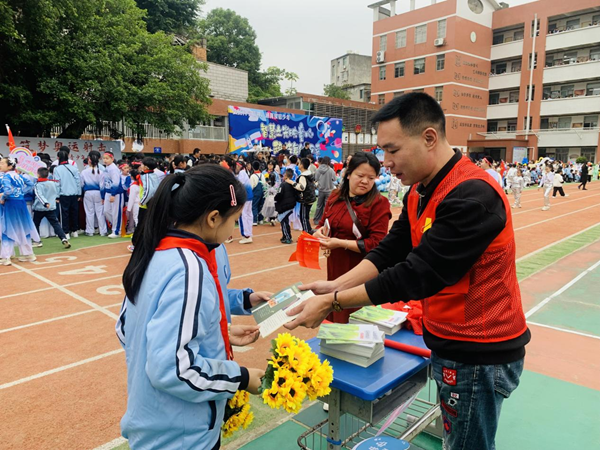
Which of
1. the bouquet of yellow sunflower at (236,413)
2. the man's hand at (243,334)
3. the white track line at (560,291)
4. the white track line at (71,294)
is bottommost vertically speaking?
the white track line at (560,291)

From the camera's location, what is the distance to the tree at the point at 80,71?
13.5 m

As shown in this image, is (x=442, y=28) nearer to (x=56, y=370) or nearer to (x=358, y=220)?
(x=358, y=220)

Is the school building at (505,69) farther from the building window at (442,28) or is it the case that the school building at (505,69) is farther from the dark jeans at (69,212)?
the dark jeans at (69,212)

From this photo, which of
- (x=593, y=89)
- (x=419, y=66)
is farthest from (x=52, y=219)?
(x=593, y=89)

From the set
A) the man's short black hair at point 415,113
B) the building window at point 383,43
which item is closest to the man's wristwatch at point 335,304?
the man's short black hair at point 415,113

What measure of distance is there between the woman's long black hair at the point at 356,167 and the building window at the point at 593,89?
42161 millimetres

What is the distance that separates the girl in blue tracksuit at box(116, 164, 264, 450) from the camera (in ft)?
4.54

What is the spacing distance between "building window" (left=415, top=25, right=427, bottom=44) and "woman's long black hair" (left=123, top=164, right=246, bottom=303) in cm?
4565

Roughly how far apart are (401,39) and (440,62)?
18.4 feet

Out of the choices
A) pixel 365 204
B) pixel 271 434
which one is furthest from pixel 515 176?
pixel 271 434

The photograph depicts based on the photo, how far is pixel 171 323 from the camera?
1.37 meters

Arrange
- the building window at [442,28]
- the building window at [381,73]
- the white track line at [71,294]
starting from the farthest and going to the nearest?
1. the building window at [381,73]
2. the building window at [442,28]
3. the white track line at [71,294]

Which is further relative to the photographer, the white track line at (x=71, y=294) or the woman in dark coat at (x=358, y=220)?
the white track line at (x=71, y=294)

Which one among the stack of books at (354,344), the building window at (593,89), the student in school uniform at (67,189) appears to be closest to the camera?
the stack of books at (354,344)
